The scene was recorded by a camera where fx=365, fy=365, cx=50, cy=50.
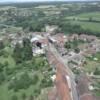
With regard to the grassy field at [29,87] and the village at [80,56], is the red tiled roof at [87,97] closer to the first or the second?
the village at [80,56]

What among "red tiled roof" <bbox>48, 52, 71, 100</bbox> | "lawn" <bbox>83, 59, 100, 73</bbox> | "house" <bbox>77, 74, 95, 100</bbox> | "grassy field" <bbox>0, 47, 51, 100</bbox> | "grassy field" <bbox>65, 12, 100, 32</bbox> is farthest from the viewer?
"grassy field" <bbox>65, 12, 100, 32</bbox>

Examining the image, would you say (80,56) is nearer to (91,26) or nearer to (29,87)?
(29,87)

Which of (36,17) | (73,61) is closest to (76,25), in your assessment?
(36,17)

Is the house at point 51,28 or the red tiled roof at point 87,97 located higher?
the red tiled roof at point 87,97

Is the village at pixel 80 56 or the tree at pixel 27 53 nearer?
the village at pixel 80 56

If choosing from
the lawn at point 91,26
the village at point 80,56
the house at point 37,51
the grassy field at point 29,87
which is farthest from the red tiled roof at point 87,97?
the lawn at point 91,26

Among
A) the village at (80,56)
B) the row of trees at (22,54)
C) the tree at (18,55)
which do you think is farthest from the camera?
the row of trees at (22,54)

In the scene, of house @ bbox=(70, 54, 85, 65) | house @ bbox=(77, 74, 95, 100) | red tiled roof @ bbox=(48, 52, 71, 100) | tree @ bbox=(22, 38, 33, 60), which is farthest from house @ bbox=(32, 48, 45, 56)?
house @ bbox=(77, 74, 95, 100)

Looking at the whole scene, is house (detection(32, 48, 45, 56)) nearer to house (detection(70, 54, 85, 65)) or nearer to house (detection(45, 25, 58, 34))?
house (detection(70, 54, 85, 65))

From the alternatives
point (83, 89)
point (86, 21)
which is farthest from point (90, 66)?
point (86, 21)

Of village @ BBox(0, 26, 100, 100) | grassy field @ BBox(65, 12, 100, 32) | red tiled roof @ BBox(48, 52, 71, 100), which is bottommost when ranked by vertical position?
grassy field @ BBox(65, 12, 100, 32)

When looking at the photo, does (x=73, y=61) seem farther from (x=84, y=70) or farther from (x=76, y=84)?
(x=76, y=84)
